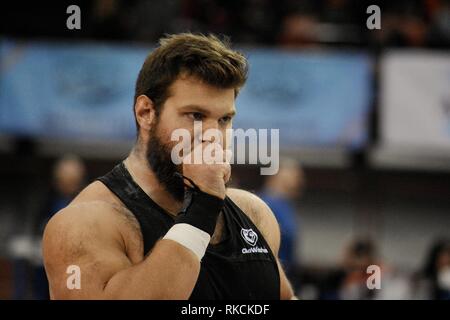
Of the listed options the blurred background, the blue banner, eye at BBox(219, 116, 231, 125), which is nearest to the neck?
eye at BBox(219, 116, 231, 125)

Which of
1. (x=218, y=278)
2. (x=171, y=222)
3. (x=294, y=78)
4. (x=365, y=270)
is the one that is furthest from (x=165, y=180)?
(x=294, y=78)

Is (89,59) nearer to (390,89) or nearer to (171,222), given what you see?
(390,89)

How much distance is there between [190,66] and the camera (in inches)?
129

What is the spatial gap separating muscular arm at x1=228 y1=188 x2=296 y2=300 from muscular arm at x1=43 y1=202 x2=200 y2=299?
2.71ft

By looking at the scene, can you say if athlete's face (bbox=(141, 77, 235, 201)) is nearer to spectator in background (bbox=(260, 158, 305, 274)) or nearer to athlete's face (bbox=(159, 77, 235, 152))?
athlete's face (bbox=(159, 77, 235, 152))

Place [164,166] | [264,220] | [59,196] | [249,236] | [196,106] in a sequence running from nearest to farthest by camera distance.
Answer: [196,106], [164,166], [249,236], [264,220], [59,196]

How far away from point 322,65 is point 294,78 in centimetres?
40

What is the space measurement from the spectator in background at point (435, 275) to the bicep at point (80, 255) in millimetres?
5830

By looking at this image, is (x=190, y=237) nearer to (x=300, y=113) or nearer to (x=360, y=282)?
(x=360, y=282)

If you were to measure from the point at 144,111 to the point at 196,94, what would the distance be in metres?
0.27

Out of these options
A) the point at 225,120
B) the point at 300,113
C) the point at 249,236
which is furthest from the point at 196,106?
the point at 300,113

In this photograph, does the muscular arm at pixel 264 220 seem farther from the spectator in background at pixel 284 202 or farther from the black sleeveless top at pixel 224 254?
the spectator in background at pixel 284 202

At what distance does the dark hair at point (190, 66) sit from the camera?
328 cm

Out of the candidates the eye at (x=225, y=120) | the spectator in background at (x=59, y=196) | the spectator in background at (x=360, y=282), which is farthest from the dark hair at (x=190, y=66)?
the spectator in background at (x=59, y=196)
